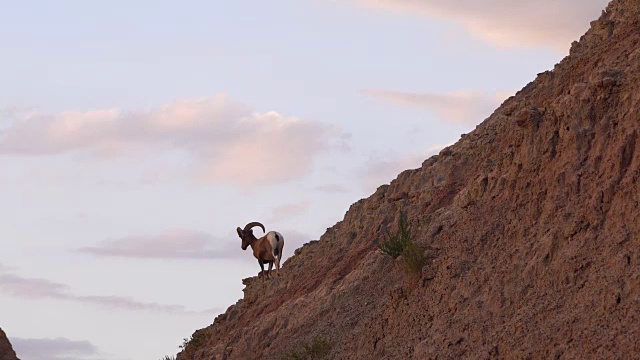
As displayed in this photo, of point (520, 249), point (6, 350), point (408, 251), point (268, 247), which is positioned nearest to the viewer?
point (520, 249)

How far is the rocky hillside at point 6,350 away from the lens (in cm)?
3328

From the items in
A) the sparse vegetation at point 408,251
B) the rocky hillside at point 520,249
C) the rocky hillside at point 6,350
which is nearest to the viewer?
the rocky hillside at point 520,249

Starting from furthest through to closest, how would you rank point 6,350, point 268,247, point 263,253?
1. point 6,350
2. point 263,253
3. point 268,247

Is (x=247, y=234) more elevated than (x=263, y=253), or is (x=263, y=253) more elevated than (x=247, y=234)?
(x=247, y=234)

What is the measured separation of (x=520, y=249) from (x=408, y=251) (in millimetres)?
3046

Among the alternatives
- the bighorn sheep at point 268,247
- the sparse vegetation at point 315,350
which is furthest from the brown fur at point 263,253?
the sparse vegetation at point 315,350

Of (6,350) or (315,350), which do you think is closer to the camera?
(315,350)

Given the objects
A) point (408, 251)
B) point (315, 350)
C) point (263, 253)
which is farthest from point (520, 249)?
point (263, 253)

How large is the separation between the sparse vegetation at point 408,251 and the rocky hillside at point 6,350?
13955 millimetres

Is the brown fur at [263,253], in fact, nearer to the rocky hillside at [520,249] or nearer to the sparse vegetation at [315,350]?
the rocky hillside at [520,249]

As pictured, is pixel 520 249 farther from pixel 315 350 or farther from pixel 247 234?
pixel 247 234

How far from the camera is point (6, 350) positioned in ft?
110

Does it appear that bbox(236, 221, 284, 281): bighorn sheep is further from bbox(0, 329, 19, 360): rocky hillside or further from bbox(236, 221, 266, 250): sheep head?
bbox(0, 329, 19, 360): rocky hillside

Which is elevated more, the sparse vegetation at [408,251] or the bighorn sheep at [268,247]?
the bighorn sheep at [268,247]
